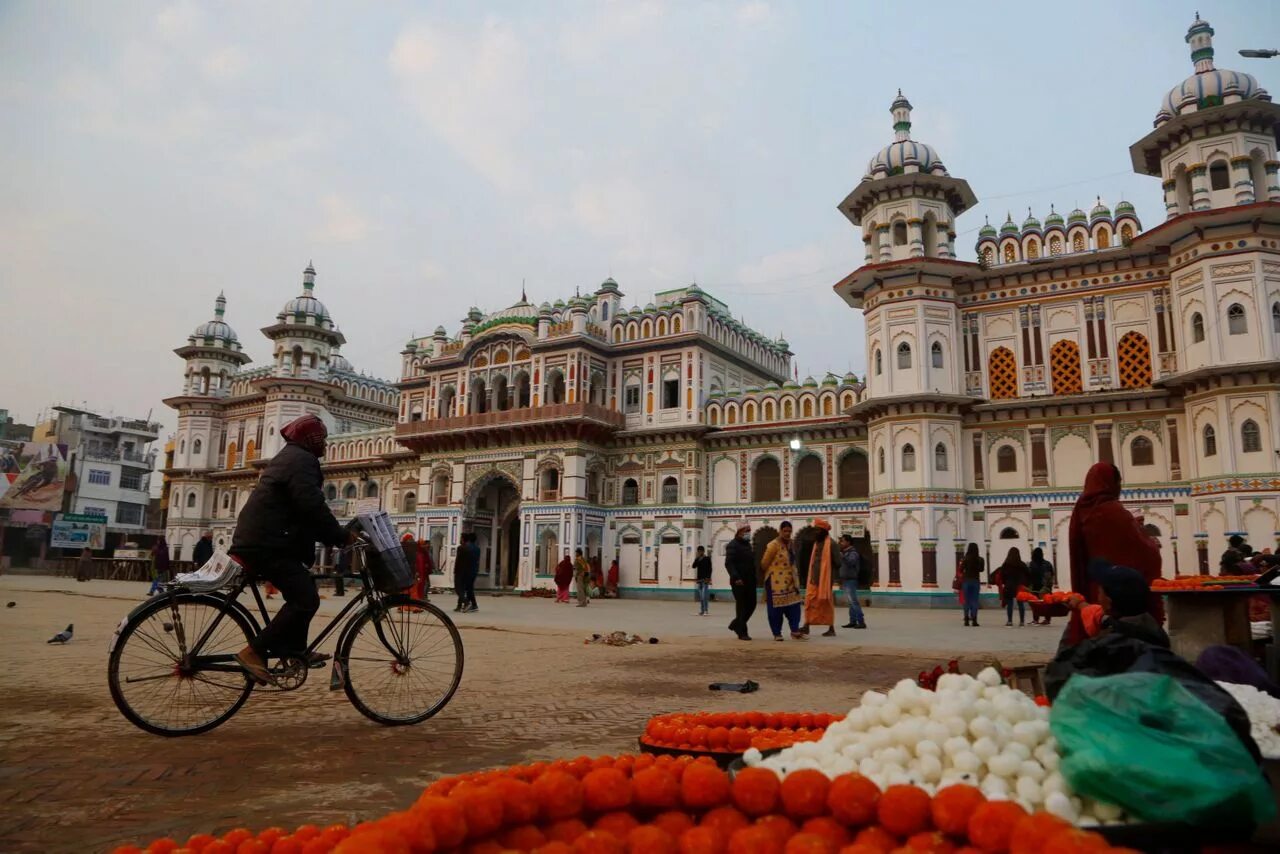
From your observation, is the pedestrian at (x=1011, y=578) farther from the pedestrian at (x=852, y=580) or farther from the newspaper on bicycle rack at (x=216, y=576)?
the newspaper on bicycle rack at (x=216, y=576)

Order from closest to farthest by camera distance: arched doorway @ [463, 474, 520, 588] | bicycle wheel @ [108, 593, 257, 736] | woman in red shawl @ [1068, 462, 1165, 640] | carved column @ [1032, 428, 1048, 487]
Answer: bicycle wheel @ [108, 593, 257, 736] → woman in red shawl @ [1068, 462, 1165, 640] → carved column @ [1032, 428, 1048, 487] → arched doorway @ [463, 474, 520, 588]

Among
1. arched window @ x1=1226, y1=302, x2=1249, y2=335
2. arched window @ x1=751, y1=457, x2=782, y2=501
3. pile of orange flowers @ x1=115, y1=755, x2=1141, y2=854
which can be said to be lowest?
pile of orange flowers @ x1=115, y1=755, x2=1141, y2=854

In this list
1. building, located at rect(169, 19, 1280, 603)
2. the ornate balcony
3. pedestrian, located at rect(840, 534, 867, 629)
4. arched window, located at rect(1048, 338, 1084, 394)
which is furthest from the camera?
the ornate balcony

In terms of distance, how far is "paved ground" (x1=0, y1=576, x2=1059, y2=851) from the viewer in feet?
9.91

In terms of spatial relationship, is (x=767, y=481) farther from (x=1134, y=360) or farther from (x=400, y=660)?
(x=400, y=660)

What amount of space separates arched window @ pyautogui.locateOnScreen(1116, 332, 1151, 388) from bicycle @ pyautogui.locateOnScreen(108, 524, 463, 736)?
2368cm

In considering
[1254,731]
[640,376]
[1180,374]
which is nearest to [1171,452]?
[1180,374]

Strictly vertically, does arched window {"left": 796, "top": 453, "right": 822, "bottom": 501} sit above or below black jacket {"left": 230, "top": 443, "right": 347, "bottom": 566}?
above

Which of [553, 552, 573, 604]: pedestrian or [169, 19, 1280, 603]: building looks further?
[553, 552, 573, 604]: pedestrian

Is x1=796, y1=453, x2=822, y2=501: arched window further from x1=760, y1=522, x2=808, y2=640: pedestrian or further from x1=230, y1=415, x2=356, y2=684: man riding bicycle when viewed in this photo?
x1=230, y1=415, x2=356, y2=684: man riding bicycle

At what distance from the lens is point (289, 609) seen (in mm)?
4418

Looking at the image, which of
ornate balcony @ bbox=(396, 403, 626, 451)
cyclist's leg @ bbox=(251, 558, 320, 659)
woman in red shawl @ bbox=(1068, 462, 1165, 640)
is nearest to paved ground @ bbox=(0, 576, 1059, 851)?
cyclist's leg @ bbox=(251, 558, 320, 659)

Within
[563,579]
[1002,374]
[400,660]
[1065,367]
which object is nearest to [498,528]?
[563,579]

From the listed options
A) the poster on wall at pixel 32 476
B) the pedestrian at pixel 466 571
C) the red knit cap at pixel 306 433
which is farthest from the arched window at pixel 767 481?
the poster on wall at pixel 32 476
